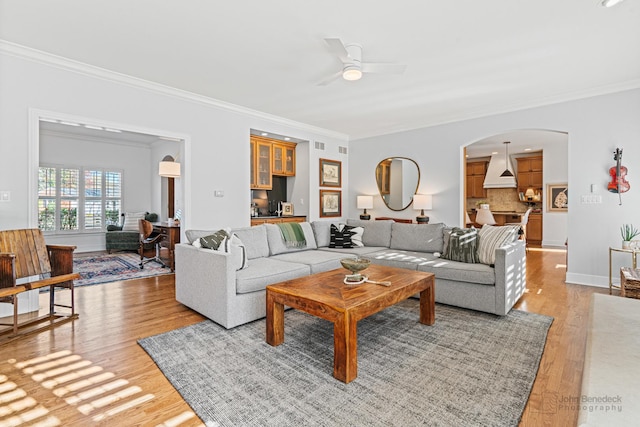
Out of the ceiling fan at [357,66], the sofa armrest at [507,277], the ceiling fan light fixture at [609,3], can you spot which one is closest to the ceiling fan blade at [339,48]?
the ceiling fan at [357,66]

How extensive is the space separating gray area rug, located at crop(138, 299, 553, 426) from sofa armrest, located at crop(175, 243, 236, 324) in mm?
196

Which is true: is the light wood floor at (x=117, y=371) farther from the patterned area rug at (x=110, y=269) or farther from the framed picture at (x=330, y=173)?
the framed picture at (x=330, y=173)

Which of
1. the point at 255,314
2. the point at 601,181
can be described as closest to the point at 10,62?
the point at 255,314

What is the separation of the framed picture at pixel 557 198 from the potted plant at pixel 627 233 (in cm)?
462

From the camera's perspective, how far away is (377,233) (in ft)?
16.2

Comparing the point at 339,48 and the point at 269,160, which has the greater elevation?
the point at 339,48

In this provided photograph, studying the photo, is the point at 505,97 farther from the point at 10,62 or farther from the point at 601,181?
the point at 10,62

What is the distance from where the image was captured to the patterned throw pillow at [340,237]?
15.7 ft

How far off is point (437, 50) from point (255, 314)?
10.3 ft

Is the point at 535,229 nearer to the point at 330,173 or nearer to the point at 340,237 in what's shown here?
the point at 330,173

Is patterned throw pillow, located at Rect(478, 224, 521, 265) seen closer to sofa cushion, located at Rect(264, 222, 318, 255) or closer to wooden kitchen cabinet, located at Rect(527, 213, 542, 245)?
sofa cushion, located at Rect(264, 222, 318, 255)

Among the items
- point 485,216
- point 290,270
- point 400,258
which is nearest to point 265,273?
point 290,270

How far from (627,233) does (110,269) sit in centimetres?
748

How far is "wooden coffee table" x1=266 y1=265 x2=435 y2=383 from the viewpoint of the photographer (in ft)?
6.70
